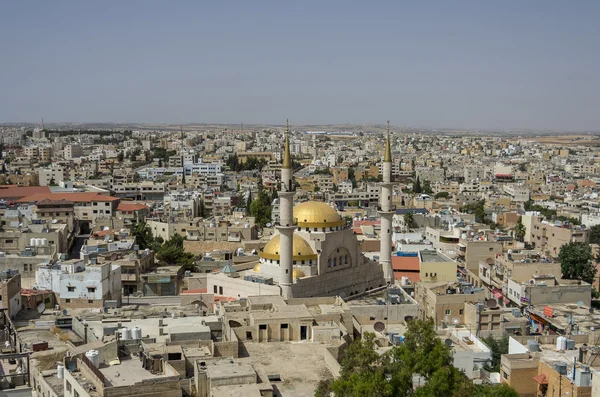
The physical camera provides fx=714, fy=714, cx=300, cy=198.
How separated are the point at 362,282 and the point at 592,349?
10815 millimetres

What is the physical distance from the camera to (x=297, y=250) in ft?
80.3

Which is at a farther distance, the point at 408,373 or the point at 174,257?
the point at 174,257

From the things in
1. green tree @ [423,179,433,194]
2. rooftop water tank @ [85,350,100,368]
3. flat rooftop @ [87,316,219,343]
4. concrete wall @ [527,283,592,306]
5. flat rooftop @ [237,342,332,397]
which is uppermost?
rooftop water tank @ [85,350,100,368]

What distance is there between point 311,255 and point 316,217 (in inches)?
56.4

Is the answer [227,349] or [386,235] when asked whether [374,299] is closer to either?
[386,235]

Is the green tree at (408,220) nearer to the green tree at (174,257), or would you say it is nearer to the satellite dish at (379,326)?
the green tree at (174,257)

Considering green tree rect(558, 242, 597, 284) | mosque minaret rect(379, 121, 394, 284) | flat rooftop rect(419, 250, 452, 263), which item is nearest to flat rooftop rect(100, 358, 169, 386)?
mosque minaret rect(379, 121, 394, 284)

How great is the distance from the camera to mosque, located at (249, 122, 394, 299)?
77.1 feet

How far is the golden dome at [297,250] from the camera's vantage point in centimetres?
2441

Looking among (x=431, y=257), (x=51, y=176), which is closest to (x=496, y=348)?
(x=431, y=257)

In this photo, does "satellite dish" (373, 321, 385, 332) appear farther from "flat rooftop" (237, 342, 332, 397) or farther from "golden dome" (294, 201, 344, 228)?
"flat rooftop" (237, 342, 332, 397)

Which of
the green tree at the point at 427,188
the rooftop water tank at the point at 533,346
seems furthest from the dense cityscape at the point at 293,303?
the green tree at the point at 427,188

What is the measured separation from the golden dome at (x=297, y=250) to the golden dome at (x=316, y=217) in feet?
2.23

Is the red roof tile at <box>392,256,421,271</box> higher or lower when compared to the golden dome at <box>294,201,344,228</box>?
lower
